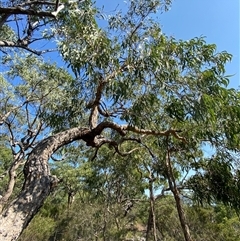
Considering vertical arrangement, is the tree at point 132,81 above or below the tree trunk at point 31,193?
above

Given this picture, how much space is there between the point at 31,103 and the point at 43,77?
1044 millimetres

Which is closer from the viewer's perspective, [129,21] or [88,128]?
[88,128]

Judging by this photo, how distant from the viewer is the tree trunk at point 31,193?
2.25m

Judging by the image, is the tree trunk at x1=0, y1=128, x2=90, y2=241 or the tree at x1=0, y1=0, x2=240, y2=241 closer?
the tree trunk at x1=0, y1=128, x2=90, y2=241

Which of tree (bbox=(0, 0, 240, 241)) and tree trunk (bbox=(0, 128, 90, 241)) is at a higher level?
tree (bbox=(0, 0, 240, 241))

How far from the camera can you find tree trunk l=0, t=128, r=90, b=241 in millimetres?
2250

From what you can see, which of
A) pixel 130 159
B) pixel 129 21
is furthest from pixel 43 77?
pixel 129 21

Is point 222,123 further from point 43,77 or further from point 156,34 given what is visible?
point 43,77

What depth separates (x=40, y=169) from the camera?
272 centimetres

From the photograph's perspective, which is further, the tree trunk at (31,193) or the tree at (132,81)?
the tree at (132,81)

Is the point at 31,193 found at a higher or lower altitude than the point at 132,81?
lower

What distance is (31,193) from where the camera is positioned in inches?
98.3

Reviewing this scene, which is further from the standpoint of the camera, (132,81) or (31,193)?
(132,81)

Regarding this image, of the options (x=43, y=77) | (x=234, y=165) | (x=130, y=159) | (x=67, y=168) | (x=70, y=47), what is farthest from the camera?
(x=67, y=168)
